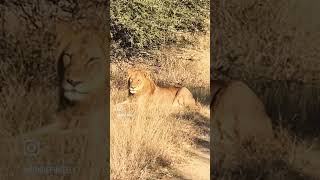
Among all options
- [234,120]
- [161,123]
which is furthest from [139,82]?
[234,120]

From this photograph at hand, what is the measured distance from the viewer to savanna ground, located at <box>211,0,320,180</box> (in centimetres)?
444

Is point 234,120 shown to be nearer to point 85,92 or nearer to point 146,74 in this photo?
point 146,74

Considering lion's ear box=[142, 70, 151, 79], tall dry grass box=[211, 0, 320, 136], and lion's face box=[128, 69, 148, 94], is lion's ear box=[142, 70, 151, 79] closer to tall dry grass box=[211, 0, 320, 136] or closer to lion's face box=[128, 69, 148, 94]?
lion's face box=[128, 69, 148, 94]

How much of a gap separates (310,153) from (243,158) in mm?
596

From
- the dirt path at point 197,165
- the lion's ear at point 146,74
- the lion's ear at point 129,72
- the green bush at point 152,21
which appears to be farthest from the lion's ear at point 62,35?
the dirt path at point 197,165

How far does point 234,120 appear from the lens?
4465 millimetres

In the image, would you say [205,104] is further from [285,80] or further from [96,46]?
[96,46]

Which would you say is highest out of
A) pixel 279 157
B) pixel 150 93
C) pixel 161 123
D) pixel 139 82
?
pixel 139 82

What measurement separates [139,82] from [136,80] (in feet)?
0.11

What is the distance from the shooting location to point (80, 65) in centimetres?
451

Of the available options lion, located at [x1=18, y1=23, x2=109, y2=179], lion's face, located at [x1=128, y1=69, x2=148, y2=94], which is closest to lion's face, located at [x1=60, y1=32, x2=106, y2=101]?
lion, located at [x1=18, y1=23, x2=109, y2=179]

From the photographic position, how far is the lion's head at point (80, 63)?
4.45 metres

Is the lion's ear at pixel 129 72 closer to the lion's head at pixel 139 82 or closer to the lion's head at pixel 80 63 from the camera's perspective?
the lion's head at pixel 139 82

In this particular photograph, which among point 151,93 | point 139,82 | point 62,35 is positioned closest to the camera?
point 62,35
